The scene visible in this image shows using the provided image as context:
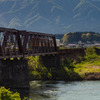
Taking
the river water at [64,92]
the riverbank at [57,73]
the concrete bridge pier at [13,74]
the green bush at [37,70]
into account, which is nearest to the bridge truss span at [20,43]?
the concrete bridge pier at [13,74]

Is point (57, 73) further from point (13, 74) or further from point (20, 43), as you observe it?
point (20, 43)

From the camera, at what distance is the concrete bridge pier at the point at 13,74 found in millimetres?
54812

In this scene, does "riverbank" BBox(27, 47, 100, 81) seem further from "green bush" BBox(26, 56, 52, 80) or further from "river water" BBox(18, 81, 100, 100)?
"river water" BBox(18, 81, 100, 100)

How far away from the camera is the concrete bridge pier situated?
180 ft

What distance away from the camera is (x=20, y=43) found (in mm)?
54438

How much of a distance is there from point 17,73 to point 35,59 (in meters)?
23.5

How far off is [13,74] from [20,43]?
6.90 metres

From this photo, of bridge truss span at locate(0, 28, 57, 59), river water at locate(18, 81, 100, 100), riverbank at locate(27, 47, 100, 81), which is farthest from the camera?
riverbank at locate(27, 47, 100, 81)

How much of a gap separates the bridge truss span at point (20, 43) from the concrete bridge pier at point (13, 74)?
8.17 feet

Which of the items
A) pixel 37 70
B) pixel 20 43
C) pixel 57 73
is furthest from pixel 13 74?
pixel 57 73

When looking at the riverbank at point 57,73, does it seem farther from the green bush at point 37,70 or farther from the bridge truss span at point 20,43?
the bridge truss span at point 20,43

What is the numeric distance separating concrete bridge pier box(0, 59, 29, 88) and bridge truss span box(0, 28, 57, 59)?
249cm

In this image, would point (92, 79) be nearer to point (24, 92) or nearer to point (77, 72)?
point (77, 72)

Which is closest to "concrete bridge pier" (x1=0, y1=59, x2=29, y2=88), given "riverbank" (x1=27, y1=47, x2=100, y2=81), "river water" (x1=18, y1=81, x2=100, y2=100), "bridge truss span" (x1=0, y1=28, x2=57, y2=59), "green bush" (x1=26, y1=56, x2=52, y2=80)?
"bridge truss span" (x1=0, y1=28, x2=57, y2=59)
